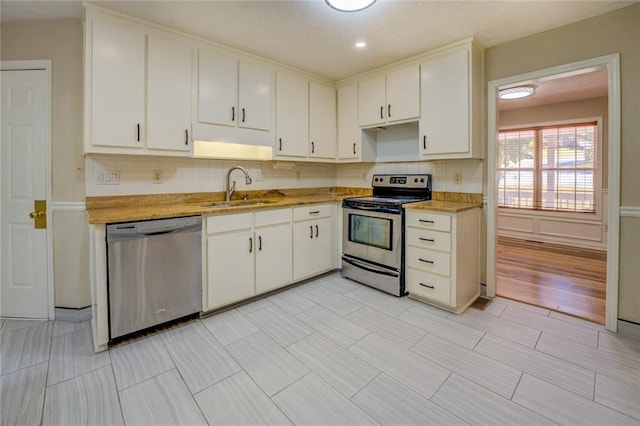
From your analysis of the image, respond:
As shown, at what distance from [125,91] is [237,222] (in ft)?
4.30

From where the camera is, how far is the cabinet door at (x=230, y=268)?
2.54 metres

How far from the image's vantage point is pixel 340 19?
2381 millimetres

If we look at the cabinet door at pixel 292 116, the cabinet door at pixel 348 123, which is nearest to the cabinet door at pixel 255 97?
the cabinet door at pixel 292 116

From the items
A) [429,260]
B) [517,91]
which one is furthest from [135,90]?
[517,91]

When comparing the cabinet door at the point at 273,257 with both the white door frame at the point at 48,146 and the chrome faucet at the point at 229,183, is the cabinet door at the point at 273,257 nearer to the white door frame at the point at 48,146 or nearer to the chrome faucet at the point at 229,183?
the chrome faucet at the point at 229,183

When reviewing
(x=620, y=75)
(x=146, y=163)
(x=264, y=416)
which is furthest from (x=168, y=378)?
(x=620, y=75)

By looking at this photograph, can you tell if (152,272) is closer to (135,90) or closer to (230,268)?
(230,268)

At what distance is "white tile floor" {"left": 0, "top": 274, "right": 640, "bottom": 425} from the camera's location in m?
1.53

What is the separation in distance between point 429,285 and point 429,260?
0.75 feet

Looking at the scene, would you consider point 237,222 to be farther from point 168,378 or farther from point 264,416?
point 264,416

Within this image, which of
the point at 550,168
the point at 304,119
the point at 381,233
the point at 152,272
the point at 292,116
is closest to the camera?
the point at 152,272

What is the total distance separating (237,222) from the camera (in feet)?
8.75

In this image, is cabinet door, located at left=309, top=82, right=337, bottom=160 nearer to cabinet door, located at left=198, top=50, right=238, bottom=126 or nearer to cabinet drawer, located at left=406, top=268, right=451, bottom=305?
cabinet door, located at left=198, top=50, right=238, bottom=126

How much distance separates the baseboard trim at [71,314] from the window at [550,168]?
5.70 meters
